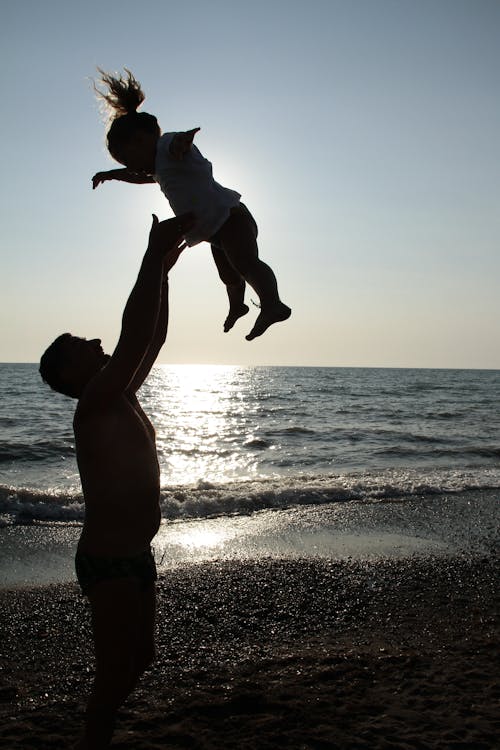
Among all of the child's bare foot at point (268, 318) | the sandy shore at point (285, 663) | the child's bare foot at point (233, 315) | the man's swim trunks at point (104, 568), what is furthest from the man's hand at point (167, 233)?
the sandy shore at point (285, 663)

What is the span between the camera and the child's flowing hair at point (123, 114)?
112 inches

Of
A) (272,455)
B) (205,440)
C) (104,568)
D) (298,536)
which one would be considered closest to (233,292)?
(104,568)

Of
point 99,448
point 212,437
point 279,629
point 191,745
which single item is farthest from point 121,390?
point 212,437

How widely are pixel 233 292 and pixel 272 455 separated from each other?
15.4 m

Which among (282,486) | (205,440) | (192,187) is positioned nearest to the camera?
(192,187)

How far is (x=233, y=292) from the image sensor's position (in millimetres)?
3451

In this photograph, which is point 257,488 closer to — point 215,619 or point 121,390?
point 215,619

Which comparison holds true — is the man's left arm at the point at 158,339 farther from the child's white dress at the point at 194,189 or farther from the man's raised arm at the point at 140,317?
the man's raised arm at the point at 140,317

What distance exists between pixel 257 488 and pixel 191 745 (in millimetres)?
9460

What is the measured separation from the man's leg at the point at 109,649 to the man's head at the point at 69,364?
2.68 ft

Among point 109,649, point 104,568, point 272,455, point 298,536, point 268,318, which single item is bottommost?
point 298,536

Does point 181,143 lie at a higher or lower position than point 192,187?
higher

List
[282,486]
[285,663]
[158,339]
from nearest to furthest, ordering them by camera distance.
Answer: [158,339]
[285,663]
[282,486]

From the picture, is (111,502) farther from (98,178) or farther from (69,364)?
(98,178)
